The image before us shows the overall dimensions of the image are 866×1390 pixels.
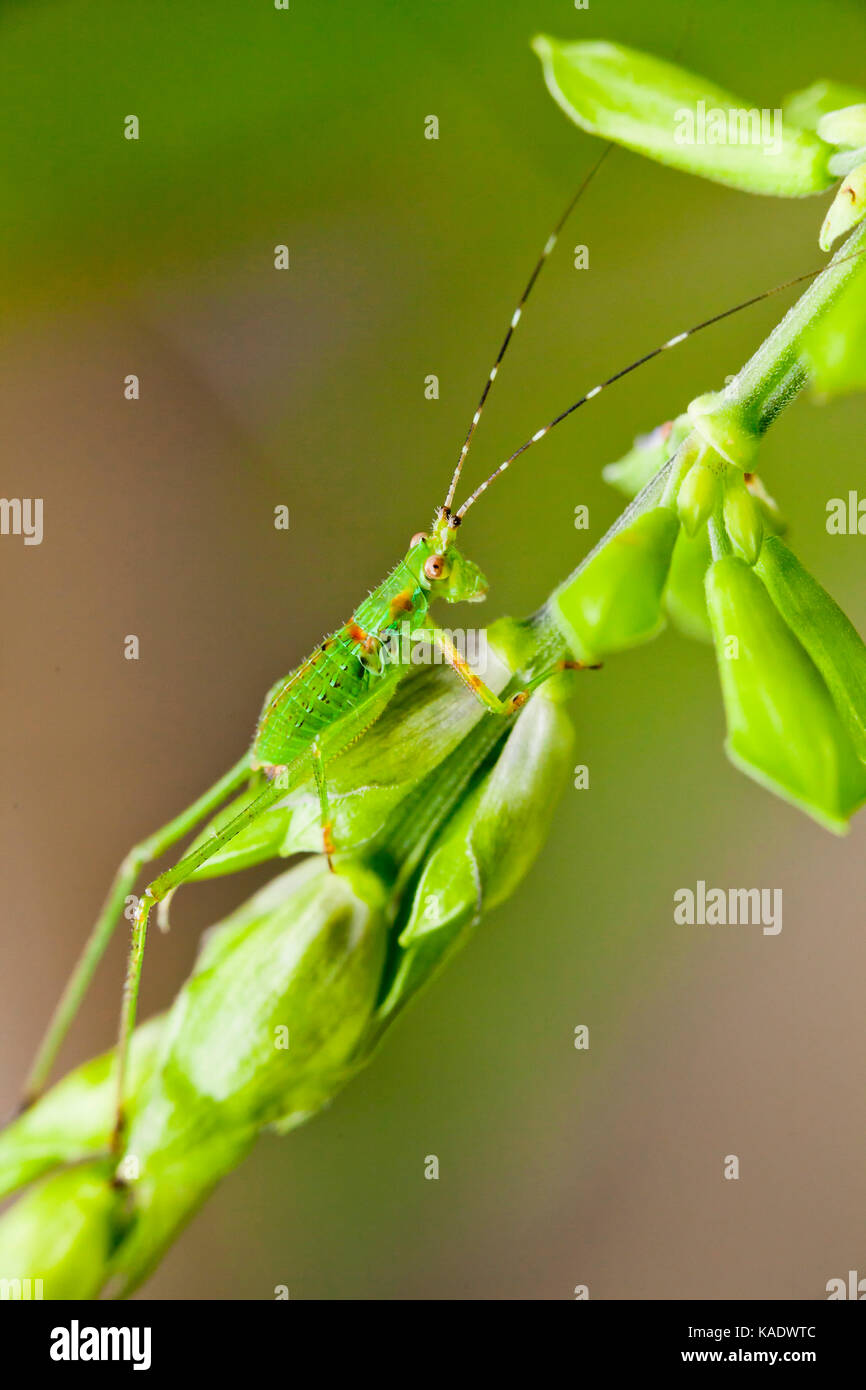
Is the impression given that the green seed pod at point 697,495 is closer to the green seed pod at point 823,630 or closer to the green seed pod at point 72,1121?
the green seed pod at point 823,630

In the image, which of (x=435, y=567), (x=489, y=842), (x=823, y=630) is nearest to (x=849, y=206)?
(x=823, y=630)

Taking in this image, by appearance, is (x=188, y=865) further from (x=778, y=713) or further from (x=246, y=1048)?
(x=778, y=713)

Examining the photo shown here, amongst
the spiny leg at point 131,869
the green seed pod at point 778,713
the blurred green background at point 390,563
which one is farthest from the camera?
the blurred green background at point 390,563

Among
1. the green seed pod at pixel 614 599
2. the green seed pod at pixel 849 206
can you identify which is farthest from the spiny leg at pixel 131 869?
the green seed pod at pixel 849 206
